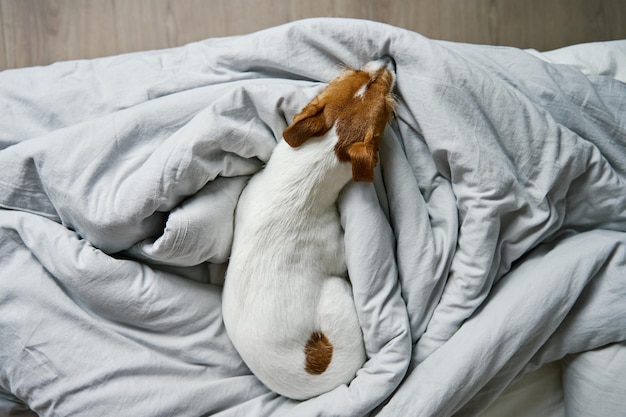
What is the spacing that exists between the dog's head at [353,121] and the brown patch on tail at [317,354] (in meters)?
0.33

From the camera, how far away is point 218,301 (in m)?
1.16

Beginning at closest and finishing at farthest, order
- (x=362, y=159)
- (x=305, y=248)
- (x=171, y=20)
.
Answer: (x=362, y=159), (x=305, y=248), (x=171, y=20)

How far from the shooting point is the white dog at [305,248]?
0.98 metres

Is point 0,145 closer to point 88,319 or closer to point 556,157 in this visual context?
point 88,319

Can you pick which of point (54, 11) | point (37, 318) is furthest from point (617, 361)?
point (54, 11)

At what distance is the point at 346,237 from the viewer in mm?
1086

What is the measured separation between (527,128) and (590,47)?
1.38 ft

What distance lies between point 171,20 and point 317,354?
3.17 feet

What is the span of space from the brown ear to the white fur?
4cm

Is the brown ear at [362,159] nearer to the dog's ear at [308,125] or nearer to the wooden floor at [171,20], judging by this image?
the dog's ear at [308,125]

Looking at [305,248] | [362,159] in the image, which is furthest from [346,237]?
[362,159]

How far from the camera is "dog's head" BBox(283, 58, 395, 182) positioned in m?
0.96

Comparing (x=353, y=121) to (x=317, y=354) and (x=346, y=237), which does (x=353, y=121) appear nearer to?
(x=346, y=237)

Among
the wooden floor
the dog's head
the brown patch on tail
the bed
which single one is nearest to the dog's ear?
the dog's head
